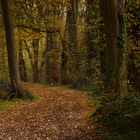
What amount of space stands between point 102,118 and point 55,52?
2206 centimetres

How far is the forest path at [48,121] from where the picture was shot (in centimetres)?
1199

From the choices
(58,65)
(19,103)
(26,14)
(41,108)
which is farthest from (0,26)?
(58,65)

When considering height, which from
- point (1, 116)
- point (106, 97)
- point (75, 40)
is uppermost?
point (75, 40)

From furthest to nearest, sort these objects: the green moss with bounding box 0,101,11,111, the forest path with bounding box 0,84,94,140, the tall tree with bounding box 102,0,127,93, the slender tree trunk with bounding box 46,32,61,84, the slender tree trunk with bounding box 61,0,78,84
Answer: the slender tree trunk with bounding box 46,32,61,84 < the slender tree trunk with bounding box 61,0,78,84 < the green moss with bounding box 0,101,11,111 < the tall tree with bounding box 102,0,127,93 < the forest path with bounding box 0,84,94,140

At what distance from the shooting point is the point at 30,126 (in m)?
13.5

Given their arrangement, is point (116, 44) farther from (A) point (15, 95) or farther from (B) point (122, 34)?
(A) point (15, 95)

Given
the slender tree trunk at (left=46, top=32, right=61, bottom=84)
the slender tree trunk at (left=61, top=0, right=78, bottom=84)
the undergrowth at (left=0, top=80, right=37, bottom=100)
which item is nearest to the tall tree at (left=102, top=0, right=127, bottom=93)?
the undergrowth at (left=0, top=80, right=37, bottom=100)

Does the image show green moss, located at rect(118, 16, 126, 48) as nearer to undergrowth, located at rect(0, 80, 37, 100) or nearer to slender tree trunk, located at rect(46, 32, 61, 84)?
undergrowth, located at rect(0, 80, 37, 100)

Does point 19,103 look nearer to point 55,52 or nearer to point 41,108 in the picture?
point 41,108

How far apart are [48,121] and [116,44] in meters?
3.83

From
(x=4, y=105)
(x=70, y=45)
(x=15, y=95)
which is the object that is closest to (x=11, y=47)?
(x=15, y=95)

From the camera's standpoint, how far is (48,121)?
14289 mm

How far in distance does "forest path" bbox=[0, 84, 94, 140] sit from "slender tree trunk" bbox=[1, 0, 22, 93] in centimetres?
148

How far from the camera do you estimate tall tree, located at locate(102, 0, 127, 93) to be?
12922 millimetres
